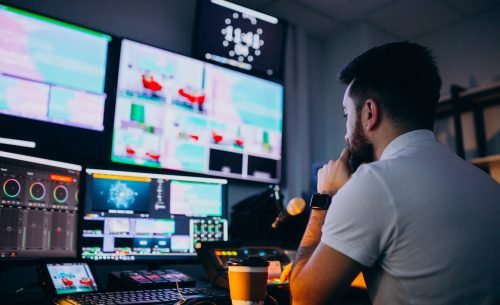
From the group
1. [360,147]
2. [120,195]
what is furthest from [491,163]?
[120,195]

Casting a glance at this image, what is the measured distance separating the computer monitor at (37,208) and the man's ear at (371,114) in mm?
1019

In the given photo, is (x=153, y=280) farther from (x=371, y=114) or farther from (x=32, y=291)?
(x=371, y=114)

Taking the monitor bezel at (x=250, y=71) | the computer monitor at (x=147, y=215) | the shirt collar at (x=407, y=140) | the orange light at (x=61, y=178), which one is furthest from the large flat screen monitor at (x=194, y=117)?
the shirt collar at (x=407, y=140)

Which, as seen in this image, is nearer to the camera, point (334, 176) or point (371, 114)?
point (371, 114)

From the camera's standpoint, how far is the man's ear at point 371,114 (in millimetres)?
1197

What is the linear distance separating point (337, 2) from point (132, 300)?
7.78 feet

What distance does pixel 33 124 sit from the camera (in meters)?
1.86

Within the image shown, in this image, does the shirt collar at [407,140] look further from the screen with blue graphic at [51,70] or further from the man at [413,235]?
the screen with blue graphic at [51,70]

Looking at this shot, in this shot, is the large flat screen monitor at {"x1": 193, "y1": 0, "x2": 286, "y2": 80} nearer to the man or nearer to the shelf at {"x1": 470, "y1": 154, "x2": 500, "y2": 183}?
the shelf at {"x1": 470, "y1": 154, "x2": 500, "y2": 183}

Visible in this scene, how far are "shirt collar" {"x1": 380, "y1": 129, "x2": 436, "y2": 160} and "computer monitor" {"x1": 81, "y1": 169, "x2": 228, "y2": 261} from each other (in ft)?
3.13

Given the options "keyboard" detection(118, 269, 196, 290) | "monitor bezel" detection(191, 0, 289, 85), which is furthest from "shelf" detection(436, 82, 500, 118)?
"keyboard" detection(118, 269, 196, 290)

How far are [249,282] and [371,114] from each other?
565 millimetres

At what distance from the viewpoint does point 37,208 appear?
4.71ft

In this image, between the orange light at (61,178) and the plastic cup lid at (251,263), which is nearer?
the plastic cup lid at (251,263)
